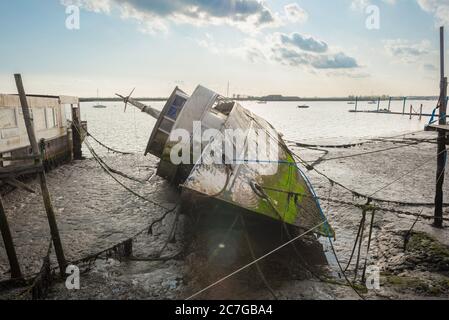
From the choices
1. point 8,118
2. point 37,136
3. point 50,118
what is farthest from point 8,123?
point 50,118

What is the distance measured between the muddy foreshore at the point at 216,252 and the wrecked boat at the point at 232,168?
3.64 feet

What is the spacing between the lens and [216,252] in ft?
28.5

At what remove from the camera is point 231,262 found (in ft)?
26.8

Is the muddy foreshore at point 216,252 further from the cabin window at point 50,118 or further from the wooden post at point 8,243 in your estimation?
the cabin window at point 50,118

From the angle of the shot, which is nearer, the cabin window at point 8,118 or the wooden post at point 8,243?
the wooden post at point 8,243

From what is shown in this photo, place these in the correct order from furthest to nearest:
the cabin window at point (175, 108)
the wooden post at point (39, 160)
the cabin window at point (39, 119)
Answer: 1. the cabin window at point (39, 119)
2. the cabin window at point (175, 108)
3. the wooden post at point (39, 160)

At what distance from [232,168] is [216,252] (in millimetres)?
2586

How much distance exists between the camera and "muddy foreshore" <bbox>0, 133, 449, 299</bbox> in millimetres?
7098

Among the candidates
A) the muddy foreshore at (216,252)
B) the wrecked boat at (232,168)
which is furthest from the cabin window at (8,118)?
the wrecked boat at (232,168)

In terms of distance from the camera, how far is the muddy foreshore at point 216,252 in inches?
279

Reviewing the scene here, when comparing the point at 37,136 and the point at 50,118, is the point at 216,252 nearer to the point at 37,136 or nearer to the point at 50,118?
the point at 37,136

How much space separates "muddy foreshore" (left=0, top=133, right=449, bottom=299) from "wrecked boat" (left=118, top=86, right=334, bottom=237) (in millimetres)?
1111

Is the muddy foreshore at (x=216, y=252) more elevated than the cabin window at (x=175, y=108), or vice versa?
the cabin window at (x=175, y=108)
